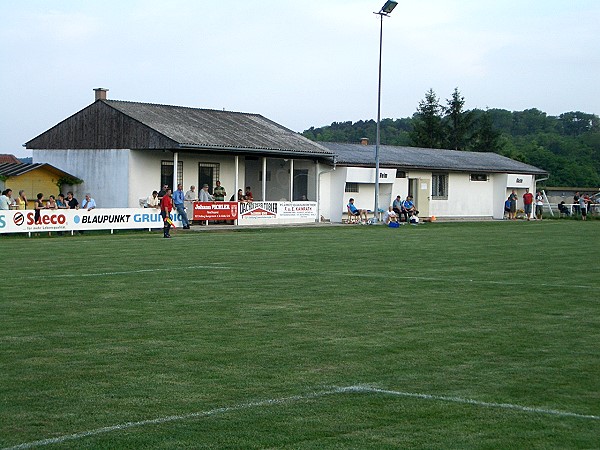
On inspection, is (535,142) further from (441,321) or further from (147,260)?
(441,321)

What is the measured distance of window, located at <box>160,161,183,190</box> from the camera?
42125 millimetres

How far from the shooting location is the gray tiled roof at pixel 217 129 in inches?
1634

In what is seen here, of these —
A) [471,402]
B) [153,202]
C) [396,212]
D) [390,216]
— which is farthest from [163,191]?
[471,402]

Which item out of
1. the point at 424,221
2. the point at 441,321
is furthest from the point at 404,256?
the point at 424,221

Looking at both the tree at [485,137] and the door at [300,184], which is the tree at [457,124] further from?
the door at [300,184]

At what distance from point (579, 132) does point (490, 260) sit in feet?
499

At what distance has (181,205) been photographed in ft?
123

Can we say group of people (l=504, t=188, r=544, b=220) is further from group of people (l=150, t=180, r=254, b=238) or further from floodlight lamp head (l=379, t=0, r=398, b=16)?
→ group of people (l=150, t=180, r=254, b=238)

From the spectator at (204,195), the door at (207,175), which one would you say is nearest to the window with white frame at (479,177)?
the door at (207,175)

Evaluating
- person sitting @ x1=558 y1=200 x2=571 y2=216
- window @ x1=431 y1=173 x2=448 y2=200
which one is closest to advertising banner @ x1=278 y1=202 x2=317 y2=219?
window @ x1=431 y1=173 x2=448 y2=200

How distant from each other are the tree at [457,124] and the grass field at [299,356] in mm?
80164

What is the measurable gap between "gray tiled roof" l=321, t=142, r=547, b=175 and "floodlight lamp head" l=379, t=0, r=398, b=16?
24.2 ft

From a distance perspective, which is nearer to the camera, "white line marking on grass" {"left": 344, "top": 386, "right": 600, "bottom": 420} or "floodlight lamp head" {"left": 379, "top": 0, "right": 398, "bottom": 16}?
"white line marking on grass" {"left": 344, "top": 386, "right": 600, "bottom": 420}

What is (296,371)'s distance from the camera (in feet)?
30.3
